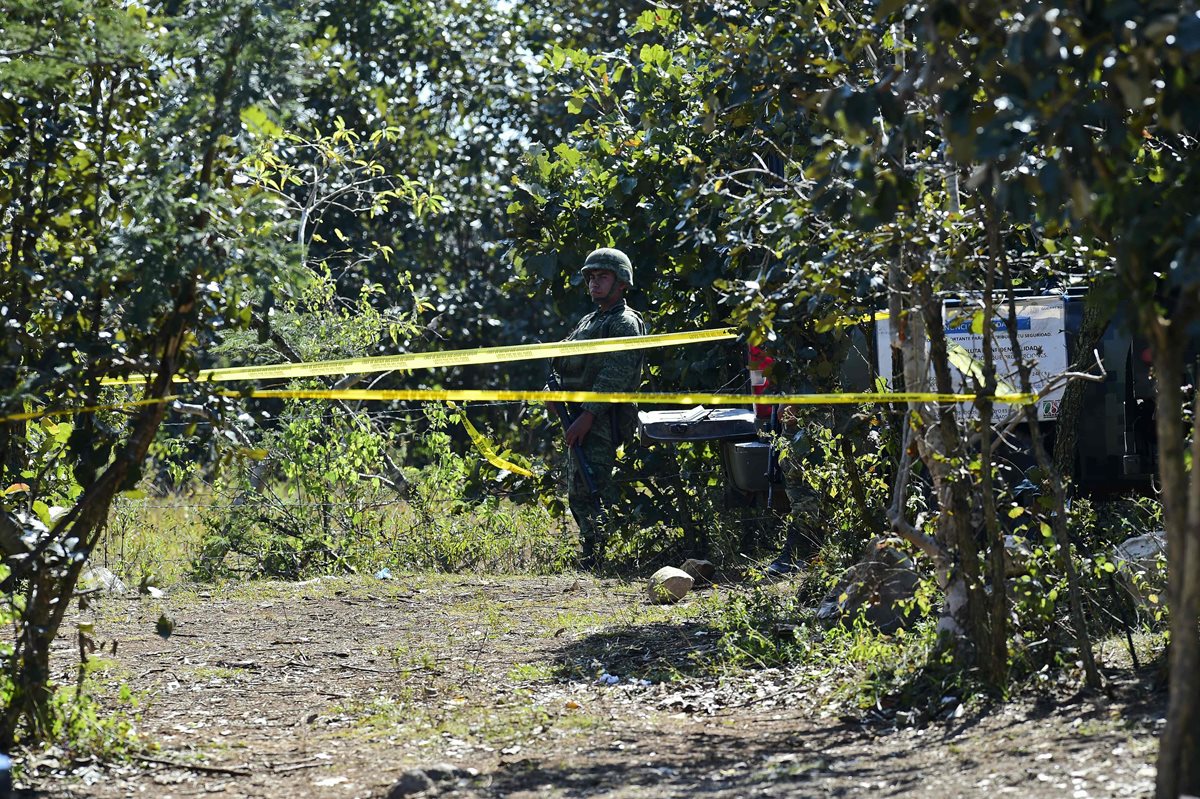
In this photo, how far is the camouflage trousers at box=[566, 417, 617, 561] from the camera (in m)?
9.25

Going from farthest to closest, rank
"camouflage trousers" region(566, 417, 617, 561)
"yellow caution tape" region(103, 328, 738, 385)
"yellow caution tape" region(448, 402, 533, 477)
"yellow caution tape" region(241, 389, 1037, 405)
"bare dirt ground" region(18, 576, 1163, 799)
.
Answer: "camouflage trousers" region(566, 417, 617, 561) < "yellow caution tape" region(448, 402, 533, 477) < "yellow caution tape" region(103, 328, 738, 385) < "yellow caution tape" region(241, 389, 1037, 405) < "bare dirt ground" region(18, 576, 1163, 799)

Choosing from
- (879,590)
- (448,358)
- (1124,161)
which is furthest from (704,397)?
(1124,161)

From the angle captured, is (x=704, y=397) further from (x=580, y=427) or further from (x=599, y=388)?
(x=580, y=427)

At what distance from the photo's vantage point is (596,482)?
926 centimetres

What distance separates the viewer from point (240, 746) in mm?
4883

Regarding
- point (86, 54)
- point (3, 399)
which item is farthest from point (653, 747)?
point (86, 54)

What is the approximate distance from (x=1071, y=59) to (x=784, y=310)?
233 centimetres

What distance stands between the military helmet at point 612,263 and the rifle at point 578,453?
30.7 inches

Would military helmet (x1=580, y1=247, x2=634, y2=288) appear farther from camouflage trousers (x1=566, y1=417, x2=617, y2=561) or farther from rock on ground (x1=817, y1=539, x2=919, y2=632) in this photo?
rock on ground (x1=817, y1=539, x2=919, y2=632)

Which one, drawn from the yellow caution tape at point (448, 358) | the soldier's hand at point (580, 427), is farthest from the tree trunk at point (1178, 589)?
the soldier's hand at point (580, 427)

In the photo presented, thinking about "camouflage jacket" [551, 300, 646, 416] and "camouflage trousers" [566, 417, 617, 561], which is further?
"camouflage trousers" [566, 417, 617, 561]

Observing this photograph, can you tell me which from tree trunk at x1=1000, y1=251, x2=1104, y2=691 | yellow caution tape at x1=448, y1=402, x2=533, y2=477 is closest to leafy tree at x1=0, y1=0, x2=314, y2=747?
tree trunk at x1=1000, y1=251, x2=1104, y2=691

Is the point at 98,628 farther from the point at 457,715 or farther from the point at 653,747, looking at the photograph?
the point at 653,747

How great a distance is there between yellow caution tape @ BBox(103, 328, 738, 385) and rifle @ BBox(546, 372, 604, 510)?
909 millimetres
